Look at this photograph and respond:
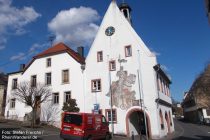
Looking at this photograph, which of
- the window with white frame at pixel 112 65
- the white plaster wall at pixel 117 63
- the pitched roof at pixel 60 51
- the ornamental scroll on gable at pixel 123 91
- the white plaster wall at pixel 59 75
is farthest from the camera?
the pitched roof at pixel 60 51

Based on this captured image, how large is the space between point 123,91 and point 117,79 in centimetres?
166

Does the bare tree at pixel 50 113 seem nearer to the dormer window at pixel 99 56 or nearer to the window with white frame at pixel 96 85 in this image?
the window with white frame at pixel 96 85

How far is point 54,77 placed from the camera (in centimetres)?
3278

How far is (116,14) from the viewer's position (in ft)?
100

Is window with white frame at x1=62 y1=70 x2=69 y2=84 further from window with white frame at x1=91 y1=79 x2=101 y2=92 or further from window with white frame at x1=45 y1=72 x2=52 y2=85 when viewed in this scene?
window with white frame at x1=91 y1=79 x2=101 y2=92

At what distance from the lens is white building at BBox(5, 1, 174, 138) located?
26266 mm

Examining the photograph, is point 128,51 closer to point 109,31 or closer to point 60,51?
point 109,31

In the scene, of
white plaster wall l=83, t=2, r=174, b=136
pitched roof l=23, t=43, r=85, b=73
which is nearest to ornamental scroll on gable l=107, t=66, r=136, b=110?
white plaster wall l=83, t=2, r=174, b=136

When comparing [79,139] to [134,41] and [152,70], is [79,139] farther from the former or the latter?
[134,41]

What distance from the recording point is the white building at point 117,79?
86.2ft

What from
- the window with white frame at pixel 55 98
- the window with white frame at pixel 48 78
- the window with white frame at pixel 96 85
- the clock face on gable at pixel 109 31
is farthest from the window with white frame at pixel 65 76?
the clock face on gable at pixel 109 31

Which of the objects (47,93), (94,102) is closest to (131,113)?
(94,102)

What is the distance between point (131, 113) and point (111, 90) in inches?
142

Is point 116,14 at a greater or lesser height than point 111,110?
greater
